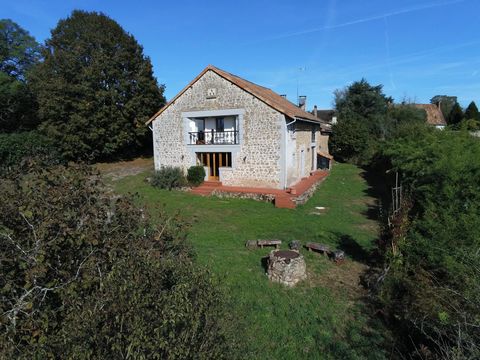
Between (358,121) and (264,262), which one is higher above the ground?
(358,121)

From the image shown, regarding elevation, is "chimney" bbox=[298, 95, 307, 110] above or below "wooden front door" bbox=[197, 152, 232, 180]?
above

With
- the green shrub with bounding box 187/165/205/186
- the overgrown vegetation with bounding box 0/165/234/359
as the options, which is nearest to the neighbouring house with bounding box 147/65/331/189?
the green shrub with bounding box 187/165/205/186

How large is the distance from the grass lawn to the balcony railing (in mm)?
4661

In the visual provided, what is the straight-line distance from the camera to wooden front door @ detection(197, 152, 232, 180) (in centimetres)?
2044

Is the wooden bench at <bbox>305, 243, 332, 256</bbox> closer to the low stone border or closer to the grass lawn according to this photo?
the grass lawn

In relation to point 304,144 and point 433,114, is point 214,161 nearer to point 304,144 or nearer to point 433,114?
point 304,144

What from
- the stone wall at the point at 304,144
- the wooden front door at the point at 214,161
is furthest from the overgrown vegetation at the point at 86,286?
the stone wall at the point at 304,144

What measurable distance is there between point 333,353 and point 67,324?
4588 mm

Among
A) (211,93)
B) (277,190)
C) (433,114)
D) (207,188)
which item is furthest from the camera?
(433,114)

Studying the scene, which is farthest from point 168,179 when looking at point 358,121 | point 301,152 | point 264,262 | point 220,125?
point 358,121

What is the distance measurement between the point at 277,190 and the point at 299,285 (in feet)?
34.7

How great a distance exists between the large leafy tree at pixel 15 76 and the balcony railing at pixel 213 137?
18.6 metres

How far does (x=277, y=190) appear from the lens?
18234mm

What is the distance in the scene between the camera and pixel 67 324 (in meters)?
2.93
